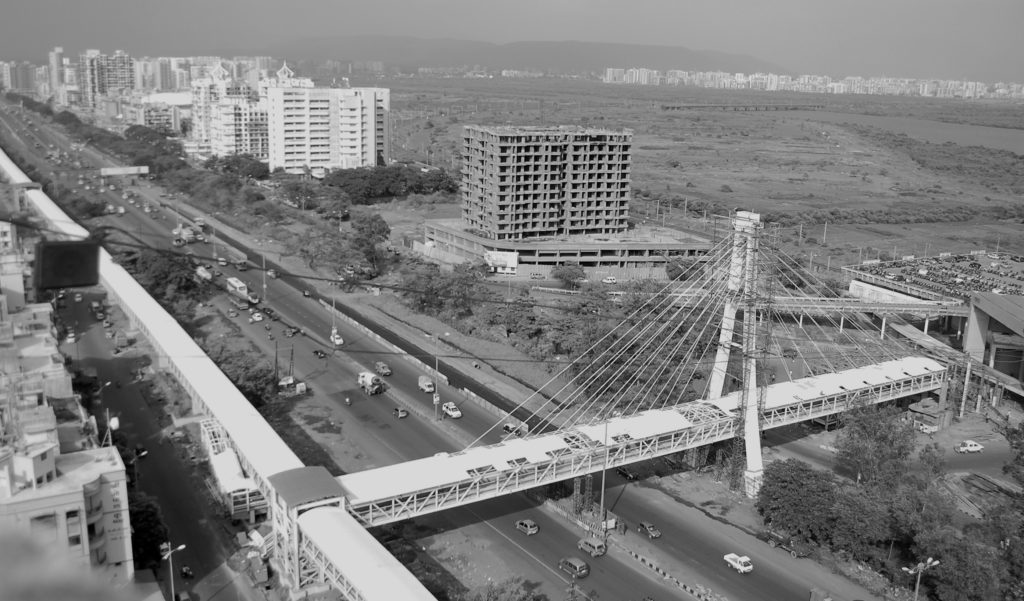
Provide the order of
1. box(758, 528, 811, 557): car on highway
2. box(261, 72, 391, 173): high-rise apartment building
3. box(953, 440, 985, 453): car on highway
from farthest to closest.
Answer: box(261, 72, 391, 173): high-rise apartment building → box(953, 440, 985, 453): car on highway → box(758, 528, 811, 557): car on highway

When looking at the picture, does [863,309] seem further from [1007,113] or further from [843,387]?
[1007,113]

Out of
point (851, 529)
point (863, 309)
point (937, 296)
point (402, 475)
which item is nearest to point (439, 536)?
point (402, 475)

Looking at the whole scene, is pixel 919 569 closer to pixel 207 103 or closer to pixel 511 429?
pixel 511 429

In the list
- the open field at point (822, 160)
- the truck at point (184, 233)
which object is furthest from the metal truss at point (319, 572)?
the open field at point (822, 160)

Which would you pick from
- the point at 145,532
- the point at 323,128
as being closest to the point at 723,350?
the point at 145,532

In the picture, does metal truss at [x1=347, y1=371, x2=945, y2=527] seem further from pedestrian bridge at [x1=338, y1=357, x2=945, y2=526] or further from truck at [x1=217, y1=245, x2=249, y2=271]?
truck at [x1=217, y1=245, x2=249, y2=271]

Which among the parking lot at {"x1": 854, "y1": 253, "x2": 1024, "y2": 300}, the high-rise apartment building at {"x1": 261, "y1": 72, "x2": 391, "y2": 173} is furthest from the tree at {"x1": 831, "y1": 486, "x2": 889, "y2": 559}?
the high-rise apartment building at {"x1": 261, "y1": 72, "x2": 391, "y2": 173}
